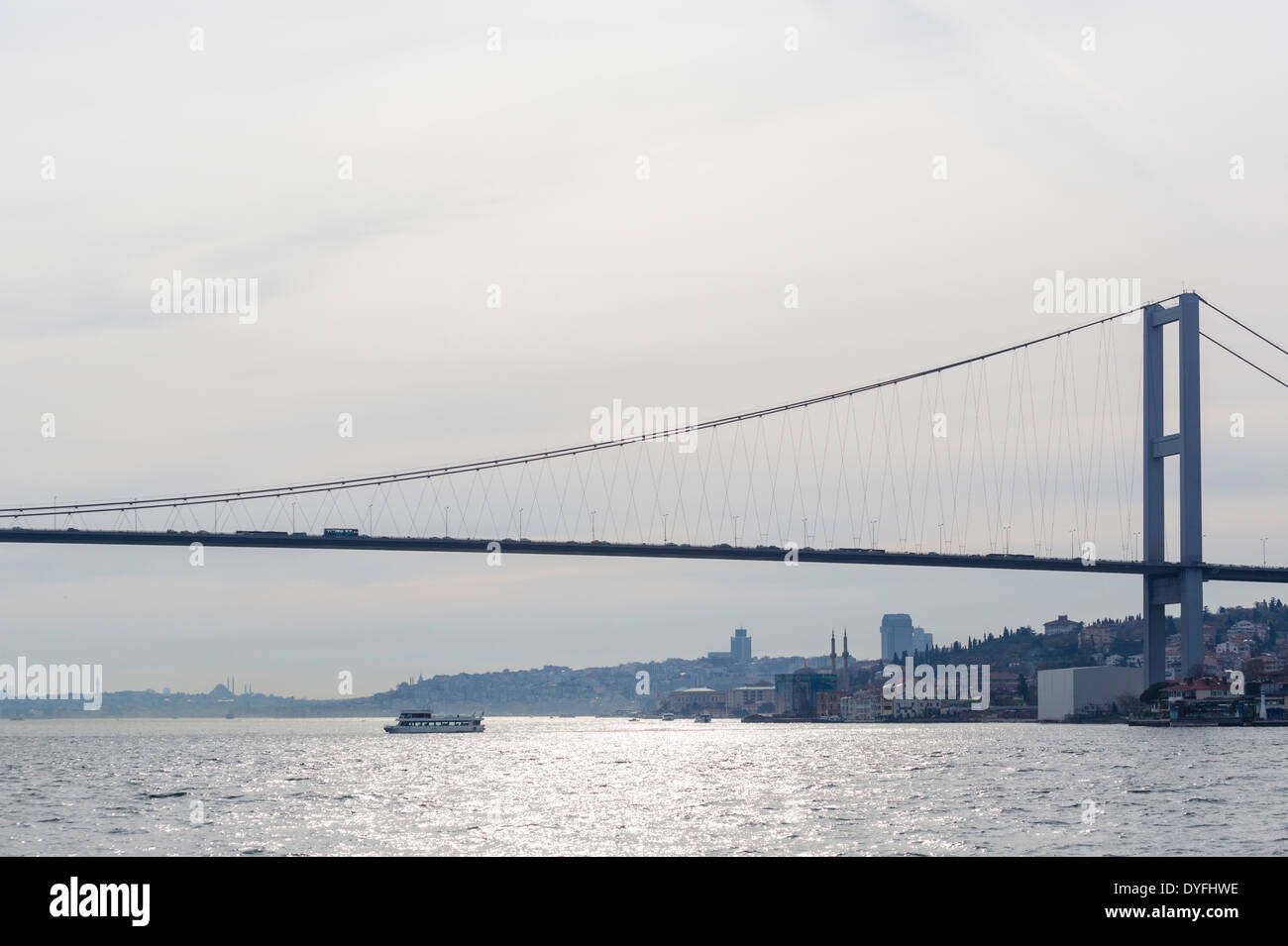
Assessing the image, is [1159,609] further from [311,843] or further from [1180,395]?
[311,843]

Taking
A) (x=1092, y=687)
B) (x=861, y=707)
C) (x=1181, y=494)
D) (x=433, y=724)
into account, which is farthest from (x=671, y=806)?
(x=861, y=707)

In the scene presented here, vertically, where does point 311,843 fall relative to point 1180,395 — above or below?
below

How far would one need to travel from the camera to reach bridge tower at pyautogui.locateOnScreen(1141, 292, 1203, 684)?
77500 mm

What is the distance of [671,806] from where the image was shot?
3394 centimetres

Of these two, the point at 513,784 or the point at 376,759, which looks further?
the point at 376,759

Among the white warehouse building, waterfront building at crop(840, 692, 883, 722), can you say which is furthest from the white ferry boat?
waterfront building at crop(840, 692, 883, 722)

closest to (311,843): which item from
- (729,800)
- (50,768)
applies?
(729,800)

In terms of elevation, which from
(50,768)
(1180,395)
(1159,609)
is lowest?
(50,768)

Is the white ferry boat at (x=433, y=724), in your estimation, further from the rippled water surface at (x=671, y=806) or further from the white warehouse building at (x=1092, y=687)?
the rippled water surface at (x=671, y=806)

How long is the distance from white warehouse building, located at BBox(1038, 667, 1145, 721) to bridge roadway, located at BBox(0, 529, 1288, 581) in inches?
1853

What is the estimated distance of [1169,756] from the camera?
5444 centimetres

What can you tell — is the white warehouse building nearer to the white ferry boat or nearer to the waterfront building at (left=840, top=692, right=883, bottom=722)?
the waterfront building at (left=840, top=692, right=883, bottom=722)
